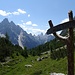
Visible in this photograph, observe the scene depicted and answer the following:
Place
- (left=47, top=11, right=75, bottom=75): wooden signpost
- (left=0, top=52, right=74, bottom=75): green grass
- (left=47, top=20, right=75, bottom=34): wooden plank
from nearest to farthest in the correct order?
(left=47, top=20, right=75, bottom=34): wooden plank
(left=47, top=11, right=75, bottom=75): wooden signpost
(left=0, top=52, right=74, bottom=75): green grass

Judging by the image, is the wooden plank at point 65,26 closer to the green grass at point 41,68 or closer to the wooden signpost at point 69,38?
the wooden signpost at point 69,38

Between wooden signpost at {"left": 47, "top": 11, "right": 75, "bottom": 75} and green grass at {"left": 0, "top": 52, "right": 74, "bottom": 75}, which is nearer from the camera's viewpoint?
wooden signpost at {"left": 47, "top": 11, "right": 75, "bottom": 75}

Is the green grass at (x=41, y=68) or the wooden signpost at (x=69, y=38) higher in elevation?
the wooden signpost at (x=69, y=38)

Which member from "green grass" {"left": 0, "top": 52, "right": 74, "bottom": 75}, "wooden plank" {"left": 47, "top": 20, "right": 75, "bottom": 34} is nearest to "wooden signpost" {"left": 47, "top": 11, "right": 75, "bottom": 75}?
"wooden plank" {"left": 47, "top": 20, "right": 75, "bottom": 34}

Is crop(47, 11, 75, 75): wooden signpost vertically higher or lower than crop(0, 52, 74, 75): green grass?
higher

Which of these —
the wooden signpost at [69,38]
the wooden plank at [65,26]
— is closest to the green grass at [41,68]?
the wooden signpost at [69,38]

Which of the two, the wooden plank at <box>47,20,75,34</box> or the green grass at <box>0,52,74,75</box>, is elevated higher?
the wooden plank at <box>47,20,75,34</box>

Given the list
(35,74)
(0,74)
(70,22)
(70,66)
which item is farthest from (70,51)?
(0,74)

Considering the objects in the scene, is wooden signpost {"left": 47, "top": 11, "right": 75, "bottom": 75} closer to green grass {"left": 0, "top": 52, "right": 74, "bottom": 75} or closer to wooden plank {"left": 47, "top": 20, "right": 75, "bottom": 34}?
wooden plank {"left": 47, "top": 20, "right": 75, "bottom": 34}

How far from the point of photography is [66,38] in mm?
10109

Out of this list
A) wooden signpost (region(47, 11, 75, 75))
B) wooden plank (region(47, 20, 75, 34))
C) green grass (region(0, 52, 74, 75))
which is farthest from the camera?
green grass (region(0, 52, 74, 75))

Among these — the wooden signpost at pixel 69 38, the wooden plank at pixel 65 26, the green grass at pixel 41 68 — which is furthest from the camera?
the green grass at pixel 41 68

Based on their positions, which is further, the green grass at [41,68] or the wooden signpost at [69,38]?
the green grass at [41,68]

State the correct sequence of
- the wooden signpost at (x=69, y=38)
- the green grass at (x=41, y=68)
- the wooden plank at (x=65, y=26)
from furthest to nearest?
the green grass at (x=41, y=68) → the wooden signpost at (x=69, y=38) → the wooden plank at (x=65, y=26)
